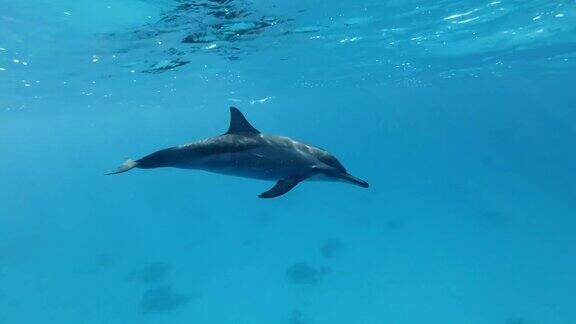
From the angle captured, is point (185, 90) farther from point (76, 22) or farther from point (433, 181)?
point (433, 181)

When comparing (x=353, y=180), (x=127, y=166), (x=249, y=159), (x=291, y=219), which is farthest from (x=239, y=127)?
(x=291, y=219)

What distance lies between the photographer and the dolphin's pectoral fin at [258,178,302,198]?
672 centimetres

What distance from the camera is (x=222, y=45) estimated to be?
20.7m

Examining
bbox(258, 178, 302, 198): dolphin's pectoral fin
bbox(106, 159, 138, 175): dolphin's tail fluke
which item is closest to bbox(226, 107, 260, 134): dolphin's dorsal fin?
bbox(258, 178, 302, 198): dolphin's pectoral fin

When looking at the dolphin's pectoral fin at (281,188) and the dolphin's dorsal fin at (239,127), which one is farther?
the dolphin's dorsal fin at (239,127)

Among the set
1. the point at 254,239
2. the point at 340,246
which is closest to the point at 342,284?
the point at 340,246

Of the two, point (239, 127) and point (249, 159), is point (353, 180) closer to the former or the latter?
point (249, 159)

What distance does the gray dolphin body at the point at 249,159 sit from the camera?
7281 mm

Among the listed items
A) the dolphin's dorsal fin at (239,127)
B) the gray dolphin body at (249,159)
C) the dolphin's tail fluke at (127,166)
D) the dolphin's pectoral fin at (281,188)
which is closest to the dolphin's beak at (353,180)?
the gray dolphin body at (249,159)

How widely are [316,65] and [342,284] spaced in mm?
A: 15187

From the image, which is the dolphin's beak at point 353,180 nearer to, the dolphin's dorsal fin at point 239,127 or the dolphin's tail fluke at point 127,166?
the dolphin's dorsal fin at point 239,127

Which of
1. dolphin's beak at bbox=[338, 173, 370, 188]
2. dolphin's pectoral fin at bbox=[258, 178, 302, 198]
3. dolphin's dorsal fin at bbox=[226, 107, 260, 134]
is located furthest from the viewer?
dolphin's dorsal fin at bbox=[226, 107, 260, 134]

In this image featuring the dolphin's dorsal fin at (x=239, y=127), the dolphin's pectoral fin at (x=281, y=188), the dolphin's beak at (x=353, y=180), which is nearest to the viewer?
the dolphin's pectoral fin at (x=281, y=188)

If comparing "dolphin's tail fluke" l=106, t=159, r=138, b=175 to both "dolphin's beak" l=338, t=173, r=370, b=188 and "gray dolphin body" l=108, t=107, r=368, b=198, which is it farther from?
"dolphin's beak" l=338, t=173, r=370, b=188
